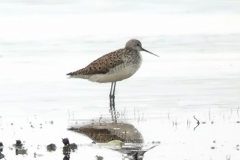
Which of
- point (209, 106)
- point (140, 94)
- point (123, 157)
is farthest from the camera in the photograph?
point (140, 94)

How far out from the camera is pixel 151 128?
10680mm

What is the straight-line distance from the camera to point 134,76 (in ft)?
52.4

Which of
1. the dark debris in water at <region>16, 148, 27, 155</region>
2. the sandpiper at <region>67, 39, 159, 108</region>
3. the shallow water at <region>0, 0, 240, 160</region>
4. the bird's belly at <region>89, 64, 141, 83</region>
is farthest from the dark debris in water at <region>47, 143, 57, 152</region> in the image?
the bird's belly at <region>89, 64, 141, 83</region>

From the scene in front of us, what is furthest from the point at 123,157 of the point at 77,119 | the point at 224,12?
the point at 224,12

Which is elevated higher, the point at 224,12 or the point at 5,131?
the point at 224,12

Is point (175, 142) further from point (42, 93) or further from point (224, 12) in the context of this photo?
point (224, 12)

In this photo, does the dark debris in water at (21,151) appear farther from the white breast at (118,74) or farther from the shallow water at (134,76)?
the white breast at (118,74)

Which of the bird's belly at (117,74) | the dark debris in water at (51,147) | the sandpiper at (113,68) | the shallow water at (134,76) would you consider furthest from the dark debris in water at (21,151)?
the bird's belly at (117,74)

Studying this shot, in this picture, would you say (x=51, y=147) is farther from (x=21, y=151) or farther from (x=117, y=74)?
A: (x=117, y=74)

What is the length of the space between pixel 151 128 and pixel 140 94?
3.14 m

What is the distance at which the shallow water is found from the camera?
1013 centimetres

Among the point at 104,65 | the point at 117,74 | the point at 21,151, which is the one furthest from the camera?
the point at 104,65

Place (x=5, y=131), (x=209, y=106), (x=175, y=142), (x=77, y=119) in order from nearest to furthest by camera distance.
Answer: (x=175, y=142) → (x=5, y=131) → (x=77, y=119) → (x=209, y=106)

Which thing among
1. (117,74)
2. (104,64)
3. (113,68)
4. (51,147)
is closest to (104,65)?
(104,64)
